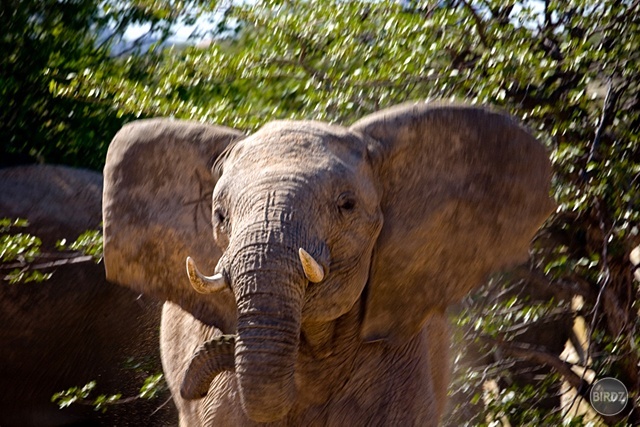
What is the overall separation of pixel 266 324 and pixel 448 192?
953 millimetres

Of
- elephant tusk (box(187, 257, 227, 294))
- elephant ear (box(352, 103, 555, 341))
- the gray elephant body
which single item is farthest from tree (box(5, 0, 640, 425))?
elephant tusk (box(187, 257, 227, 294))

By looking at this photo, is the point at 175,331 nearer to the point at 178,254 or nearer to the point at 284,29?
the point at 178,254

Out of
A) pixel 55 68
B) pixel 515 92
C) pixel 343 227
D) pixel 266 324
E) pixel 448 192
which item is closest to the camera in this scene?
pixel 266 324

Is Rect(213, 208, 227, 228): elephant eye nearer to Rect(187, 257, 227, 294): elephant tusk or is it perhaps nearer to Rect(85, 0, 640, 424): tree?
Rect(187, 257, 227, 294): elephant tusk

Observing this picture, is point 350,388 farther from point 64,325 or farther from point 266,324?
point 64,325

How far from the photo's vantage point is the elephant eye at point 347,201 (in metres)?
4.21

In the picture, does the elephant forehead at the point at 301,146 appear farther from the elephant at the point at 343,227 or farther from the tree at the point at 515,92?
the tree at the point at 515,92

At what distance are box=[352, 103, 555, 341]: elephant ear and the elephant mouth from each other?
466 millimetres

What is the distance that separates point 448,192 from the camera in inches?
179

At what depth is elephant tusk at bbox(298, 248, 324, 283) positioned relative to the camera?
392 centimetres

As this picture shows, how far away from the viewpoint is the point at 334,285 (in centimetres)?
423

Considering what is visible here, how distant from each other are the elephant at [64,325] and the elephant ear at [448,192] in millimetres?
2509


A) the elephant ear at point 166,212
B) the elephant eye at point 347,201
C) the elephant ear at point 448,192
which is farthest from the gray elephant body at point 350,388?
the elephant eye at point 347,201

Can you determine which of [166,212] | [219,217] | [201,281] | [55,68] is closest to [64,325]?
[55,68]
